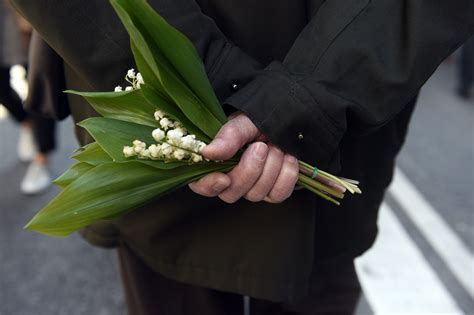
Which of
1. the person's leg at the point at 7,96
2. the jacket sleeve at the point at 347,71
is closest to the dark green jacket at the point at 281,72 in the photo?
the jacket sleeve at the point at 347,71

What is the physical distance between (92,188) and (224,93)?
28cm

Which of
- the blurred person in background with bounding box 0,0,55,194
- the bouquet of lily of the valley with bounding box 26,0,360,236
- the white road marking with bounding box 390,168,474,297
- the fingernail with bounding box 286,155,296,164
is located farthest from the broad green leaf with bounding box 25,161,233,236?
the white road marking with bounding box 390,168,474,297

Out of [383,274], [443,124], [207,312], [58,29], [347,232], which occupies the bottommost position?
[443,124]

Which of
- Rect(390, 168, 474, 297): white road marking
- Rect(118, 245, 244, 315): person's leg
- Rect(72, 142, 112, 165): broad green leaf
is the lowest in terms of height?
Rect(390, 168, 474, 297): white road marking

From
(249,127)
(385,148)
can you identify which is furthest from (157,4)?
(385,148)

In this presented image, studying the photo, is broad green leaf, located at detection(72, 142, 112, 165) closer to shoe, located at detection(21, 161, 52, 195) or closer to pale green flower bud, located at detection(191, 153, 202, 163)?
pale green flower bud, located at detection(191, 153, 202, 163)

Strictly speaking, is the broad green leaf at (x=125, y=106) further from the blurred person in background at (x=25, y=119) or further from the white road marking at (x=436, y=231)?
the white road marking at (x=436, y=231)

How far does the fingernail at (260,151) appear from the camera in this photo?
863 mm

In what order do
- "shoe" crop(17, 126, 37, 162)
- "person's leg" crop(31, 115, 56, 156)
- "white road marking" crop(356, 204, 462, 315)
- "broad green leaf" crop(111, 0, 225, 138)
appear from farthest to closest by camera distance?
1. "shoe" crop(17, 126, 37, 162)
2. "person's leg" crop(31, 115, 56, 156)
3. "white road marking" crop(356, 204, 462, 315)
4. "broad green leaf" crop(111, 0, 225, 138)

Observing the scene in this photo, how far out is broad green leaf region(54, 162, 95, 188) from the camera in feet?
2.97


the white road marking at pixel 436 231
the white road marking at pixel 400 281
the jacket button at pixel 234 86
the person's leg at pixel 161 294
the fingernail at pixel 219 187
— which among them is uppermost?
the jacket button at pixel 234 86

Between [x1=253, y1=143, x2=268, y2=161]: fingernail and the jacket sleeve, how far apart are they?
1.0 inches

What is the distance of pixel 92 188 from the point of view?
0.86 m

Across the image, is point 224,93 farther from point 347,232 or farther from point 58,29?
point 347,232
